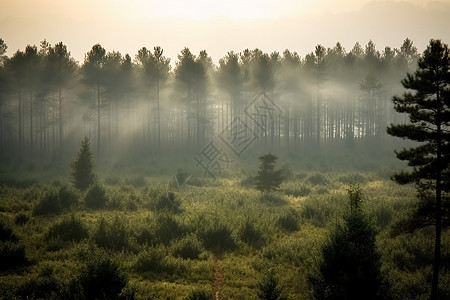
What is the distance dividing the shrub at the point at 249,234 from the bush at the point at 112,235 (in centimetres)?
519

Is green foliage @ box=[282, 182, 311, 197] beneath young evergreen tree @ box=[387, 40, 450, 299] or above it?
beneath

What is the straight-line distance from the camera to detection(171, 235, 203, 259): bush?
12.7 m

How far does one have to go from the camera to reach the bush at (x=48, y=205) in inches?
703

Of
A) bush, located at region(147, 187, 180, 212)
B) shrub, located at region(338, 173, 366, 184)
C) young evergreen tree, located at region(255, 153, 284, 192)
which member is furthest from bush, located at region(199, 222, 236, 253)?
shrub, located at region(338, 173, 366, 184)

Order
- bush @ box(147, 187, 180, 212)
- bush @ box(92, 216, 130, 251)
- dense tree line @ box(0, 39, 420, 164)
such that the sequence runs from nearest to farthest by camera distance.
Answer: bush @ box(92, 216, 130, 251), bush @ box(147, 187, 180, 212), dense tree line @ box(0, 39, 420, 164)

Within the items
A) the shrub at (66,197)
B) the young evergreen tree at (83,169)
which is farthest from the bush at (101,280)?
the young evergreen tree at (83,169)

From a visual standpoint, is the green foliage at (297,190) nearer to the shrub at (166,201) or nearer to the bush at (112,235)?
the shrub at (166,201)

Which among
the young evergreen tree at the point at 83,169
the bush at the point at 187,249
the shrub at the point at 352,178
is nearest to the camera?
the bush at the point at 187,249

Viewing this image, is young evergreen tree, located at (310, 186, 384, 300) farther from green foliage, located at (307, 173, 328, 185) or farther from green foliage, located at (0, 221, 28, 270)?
green foliage, located at (307, 173, 328, 185)

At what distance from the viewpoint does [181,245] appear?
12.9 metres

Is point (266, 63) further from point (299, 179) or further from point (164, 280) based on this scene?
point (164, 280)

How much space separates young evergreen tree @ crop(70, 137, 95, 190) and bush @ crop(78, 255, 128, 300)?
17214mm

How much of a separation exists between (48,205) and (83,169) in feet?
20.6

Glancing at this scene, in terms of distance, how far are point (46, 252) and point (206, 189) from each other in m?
15.8
